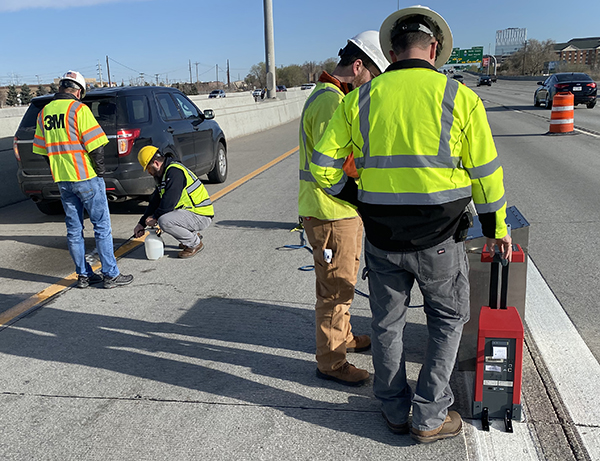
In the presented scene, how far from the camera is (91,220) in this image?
547 centimetres

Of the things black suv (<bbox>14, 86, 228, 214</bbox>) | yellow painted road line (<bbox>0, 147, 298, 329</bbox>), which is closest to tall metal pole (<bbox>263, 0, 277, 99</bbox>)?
black suv (<bbox>14, 86, 228, 214</bbox>)

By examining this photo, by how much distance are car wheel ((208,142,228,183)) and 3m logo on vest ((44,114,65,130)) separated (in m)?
5.57

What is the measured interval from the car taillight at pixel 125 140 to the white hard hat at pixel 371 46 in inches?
Answer: 212

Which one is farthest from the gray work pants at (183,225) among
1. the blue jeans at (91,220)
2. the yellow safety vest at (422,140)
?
the yellow safety vest at (422,140)

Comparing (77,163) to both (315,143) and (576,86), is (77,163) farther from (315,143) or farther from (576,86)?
(576,86)

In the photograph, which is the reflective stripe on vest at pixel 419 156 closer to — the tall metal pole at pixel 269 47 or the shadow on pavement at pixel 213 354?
the shadow on pavement at pixel 213 354

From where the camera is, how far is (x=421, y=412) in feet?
9.43

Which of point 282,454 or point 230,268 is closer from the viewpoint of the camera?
point 282,454

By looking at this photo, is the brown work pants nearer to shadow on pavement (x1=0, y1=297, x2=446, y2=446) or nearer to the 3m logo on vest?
shadow on pavement (x1=0, y1=297, x2=446, y2=446)

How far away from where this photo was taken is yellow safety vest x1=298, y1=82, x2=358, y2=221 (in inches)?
→ 126

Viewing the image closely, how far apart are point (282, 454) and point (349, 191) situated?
1359 mm

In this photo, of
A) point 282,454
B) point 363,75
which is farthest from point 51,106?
point 282,454

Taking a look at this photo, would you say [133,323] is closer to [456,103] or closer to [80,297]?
[80,297]

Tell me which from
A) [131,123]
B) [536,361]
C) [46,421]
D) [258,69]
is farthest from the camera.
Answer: [258,69]
